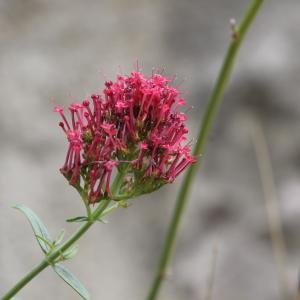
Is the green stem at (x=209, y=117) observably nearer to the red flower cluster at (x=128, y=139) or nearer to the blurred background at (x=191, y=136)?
the red flower cluster at (x=128, y=139)

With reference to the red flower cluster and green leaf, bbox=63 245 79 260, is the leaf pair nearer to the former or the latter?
green leaf, bbox=63 245 79 260

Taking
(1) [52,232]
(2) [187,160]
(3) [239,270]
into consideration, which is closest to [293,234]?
(3) [239,270]

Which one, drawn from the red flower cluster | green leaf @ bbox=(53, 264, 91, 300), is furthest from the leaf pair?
the red flower cluster

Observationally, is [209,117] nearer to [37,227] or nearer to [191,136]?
[37,227]

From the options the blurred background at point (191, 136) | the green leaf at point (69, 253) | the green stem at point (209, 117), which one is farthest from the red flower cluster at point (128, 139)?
the blurred background at point (191, 136)

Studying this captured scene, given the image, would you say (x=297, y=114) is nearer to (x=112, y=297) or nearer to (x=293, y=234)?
(x=293, y=234)

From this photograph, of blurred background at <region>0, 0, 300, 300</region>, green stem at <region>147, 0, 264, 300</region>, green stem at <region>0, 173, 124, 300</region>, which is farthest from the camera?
blurred background at <region>0, 0, 300, 300</region>
